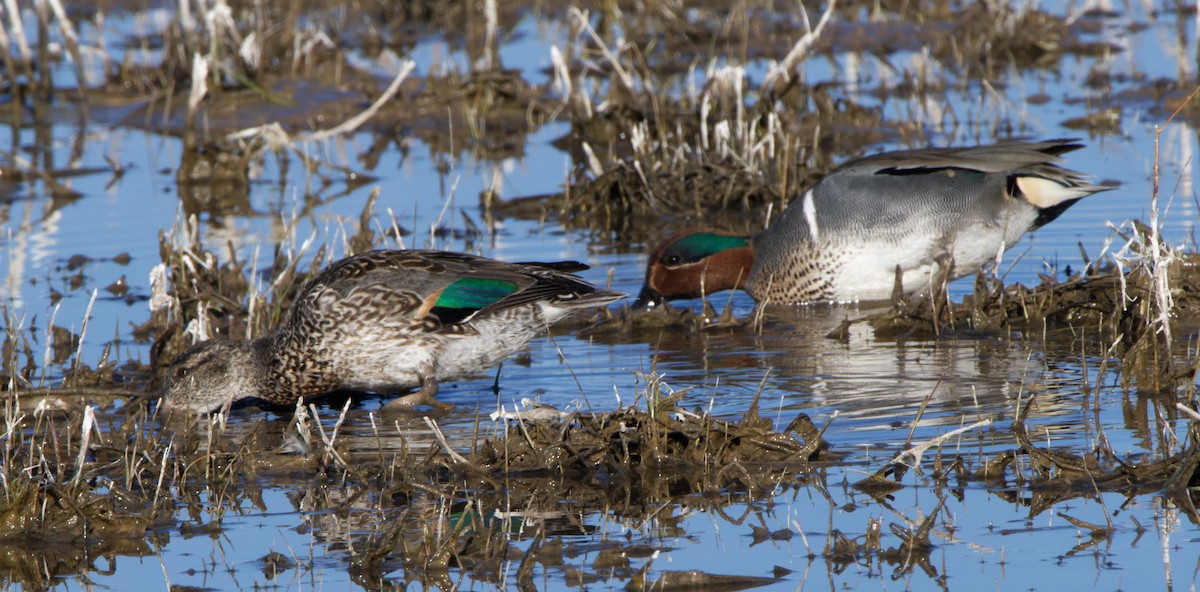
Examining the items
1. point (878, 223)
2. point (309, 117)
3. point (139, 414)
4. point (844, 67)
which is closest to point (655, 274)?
point (878, 223)

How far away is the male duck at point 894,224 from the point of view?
744cm

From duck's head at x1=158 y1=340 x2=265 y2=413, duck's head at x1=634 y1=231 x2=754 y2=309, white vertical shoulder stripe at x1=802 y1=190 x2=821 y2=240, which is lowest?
duck's head at x1=158 y1=340 x2=265 y2=413

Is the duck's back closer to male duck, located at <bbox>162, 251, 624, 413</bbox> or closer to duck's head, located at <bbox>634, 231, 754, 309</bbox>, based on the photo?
duck's head, located at <bbox>634, 231, 754, 309</bbox>

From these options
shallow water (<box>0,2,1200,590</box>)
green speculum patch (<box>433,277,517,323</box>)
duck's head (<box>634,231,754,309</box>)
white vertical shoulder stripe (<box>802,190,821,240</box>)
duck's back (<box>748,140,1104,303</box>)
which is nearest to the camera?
shallow water (<box>0,2,1200,590</box>)

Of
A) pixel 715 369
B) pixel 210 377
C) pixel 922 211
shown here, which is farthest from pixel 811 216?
pixel 210 377

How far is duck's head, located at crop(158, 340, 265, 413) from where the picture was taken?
20.1 ft

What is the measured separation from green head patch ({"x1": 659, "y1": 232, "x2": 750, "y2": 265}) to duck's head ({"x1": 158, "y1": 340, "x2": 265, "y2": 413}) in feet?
7.71

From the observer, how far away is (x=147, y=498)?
481 centimetres

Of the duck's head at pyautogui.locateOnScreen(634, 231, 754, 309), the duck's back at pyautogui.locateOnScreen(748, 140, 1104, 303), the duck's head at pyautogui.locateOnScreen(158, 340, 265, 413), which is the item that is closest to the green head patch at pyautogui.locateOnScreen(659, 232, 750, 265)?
the duck's head at pyautogui.locateOnScreen(634, 231, 754, 309)

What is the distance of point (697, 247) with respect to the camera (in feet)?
26.4

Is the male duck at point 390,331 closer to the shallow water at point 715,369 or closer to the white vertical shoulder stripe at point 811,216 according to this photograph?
the shallow water at point 715,369

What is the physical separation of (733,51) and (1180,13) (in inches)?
169

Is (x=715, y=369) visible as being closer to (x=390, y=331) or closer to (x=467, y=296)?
(x=467, y=296)

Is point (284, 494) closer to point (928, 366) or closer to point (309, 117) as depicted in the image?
point (928, 366)
